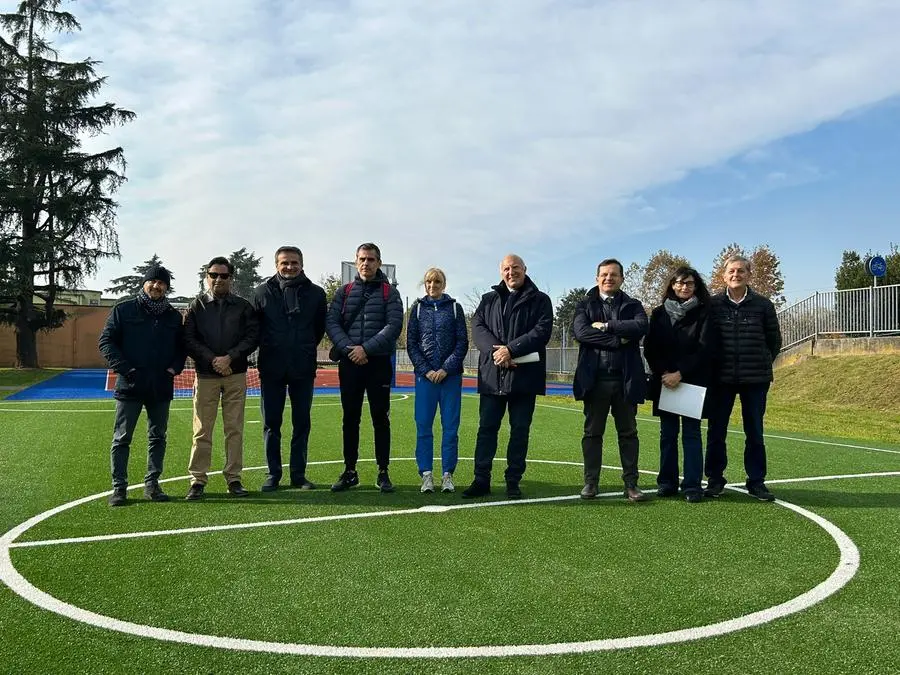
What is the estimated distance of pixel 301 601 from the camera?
11.2ft

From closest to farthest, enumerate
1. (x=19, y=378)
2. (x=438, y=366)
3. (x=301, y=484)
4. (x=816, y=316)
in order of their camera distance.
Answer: (x=438, y=366) < (x=301, y=484) < (x=816, y=316) < (x=19, y=378)

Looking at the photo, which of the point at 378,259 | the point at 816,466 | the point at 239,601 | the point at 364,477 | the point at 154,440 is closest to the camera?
the point at 239,601

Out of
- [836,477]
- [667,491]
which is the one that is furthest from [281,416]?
[836,477]

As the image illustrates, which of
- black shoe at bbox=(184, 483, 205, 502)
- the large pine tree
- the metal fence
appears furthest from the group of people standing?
the large pine tree

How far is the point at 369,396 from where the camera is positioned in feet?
20.9

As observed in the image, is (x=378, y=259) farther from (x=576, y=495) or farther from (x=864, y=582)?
(x=864, y=582)

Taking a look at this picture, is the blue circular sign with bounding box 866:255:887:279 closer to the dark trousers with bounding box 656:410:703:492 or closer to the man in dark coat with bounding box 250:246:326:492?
the dark trousers with bounding box 656:410:703:492

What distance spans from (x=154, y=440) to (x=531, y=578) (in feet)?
12.1

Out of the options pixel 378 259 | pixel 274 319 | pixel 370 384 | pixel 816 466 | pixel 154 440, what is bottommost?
pixel 816 466

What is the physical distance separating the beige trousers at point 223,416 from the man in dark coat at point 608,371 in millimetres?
2980

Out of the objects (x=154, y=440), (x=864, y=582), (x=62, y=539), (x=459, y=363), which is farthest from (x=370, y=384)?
(x=864, y=582)

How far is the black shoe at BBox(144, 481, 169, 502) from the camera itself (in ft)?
18.8

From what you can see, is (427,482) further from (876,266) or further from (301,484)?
(876,266)

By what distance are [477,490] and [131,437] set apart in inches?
115
